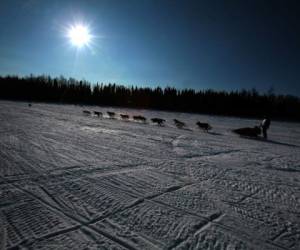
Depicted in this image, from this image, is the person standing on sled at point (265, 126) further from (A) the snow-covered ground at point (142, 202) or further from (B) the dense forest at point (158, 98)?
(B) the dense forest at point (158, 98)

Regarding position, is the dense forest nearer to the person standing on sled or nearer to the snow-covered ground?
the person standing on sled

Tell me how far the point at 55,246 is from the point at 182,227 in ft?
5.83

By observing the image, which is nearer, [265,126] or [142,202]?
[142,202]

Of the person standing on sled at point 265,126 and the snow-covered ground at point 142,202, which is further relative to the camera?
the person standing on sled at point 265,126

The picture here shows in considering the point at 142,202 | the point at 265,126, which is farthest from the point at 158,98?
the point at 142,202

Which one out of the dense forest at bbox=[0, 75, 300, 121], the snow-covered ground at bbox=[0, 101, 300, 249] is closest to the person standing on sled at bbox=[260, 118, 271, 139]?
the snow-covered ground at bbox=[0, 101, 300, 249]

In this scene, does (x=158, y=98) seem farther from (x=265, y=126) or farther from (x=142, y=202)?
(x=142, y=202)

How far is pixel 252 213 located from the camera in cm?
419

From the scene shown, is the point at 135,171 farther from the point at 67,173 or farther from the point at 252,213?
the point at 252,213

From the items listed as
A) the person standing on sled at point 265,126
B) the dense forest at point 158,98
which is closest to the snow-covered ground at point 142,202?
the person standing on sled at point 265,126

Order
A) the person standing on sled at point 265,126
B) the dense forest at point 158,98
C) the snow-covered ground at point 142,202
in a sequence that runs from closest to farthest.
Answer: the snow-covered ground at point 142,202
the person standing on sled at point 265,126
the dense forest at point 158,98

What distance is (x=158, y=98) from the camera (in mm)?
60688

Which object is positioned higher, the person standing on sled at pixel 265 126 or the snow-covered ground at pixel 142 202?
the person standing on sled at pixel 265 126

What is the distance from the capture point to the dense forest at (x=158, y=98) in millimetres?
47537
